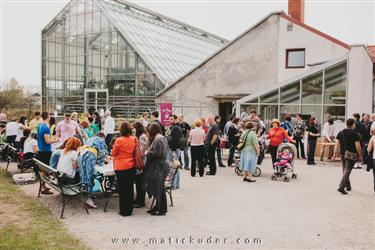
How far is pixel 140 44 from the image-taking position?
92.6ft

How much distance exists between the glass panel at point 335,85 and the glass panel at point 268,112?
225 cm

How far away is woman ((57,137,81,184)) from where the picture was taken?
7969mm

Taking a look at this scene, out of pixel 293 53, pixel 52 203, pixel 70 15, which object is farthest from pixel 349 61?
pixel 70 15

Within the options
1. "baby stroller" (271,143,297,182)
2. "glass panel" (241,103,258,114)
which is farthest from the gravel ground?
"glass panel" (241,103,258,114)

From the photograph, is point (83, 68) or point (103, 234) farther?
point (83, 68)

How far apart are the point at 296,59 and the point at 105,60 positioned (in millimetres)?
13473

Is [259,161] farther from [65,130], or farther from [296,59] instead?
[296,59]

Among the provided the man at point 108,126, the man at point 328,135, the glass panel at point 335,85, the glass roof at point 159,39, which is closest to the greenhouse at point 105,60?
the glass roof at point 159,39

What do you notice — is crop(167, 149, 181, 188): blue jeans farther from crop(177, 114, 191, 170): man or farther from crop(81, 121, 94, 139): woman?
crop(81, 121, 94, 139): woman

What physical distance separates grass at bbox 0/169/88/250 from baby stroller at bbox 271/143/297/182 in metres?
6.43

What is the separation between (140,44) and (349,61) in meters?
15.5

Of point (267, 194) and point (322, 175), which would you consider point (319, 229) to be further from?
point (322, 175)

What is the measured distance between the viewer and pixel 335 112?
17.2 m

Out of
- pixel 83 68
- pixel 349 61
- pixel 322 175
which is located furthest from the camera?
pixel 83 68
